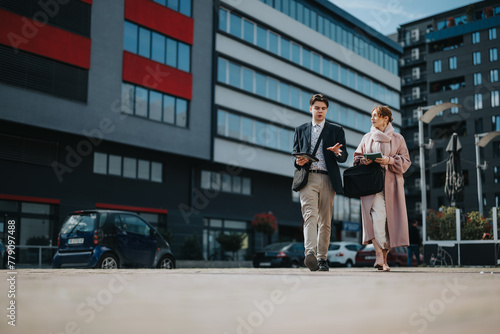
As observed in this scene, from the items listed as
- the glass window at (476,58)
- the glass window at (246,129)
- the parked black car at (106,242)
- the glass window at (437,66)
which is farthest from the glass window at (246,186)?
the glass window at (437,66)

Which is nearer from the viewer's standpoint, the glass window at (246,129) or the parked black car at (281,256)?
the parked black car at (281,256)

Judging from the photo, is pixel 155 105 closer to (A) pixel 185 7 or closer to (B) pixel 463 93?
(A) pixel 185 7

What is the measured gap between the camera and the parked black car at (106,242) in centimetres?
1338

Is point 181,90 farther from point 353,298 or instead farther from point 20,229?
point 353,298

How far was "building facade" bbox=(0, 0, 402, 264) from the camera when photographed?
84.5ft

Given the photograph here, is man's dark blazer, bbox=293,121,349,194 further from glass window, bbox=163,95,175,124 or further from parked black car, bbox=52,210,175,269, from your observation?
glass window, bbox=163,95,175,124

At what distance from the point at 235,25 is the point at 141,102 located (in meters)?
9.17

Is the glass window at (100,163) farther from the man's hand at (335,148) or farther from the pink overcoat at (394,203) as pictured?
the man's hand at (335,148)

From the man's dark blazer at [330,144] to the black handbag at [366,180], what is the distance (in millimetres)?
181

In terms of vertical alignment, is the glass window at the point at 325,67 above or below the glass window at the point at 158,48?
above

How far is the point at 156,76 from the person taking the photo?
3092 centimetres

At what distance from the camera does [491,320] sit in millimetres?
1809

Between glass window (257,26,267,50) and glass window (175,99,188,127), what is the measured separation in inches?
317

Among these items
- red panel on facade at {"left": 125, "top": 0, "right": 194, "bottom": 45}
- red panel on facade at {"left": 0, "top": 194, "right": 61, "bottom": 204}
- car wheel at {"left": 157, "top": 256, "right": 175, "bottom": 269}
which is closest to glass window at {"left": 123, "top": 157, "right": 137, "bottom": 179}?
red panel on facade at {"left": 0, "top": 194, "right": 61, "bottom": 204}
